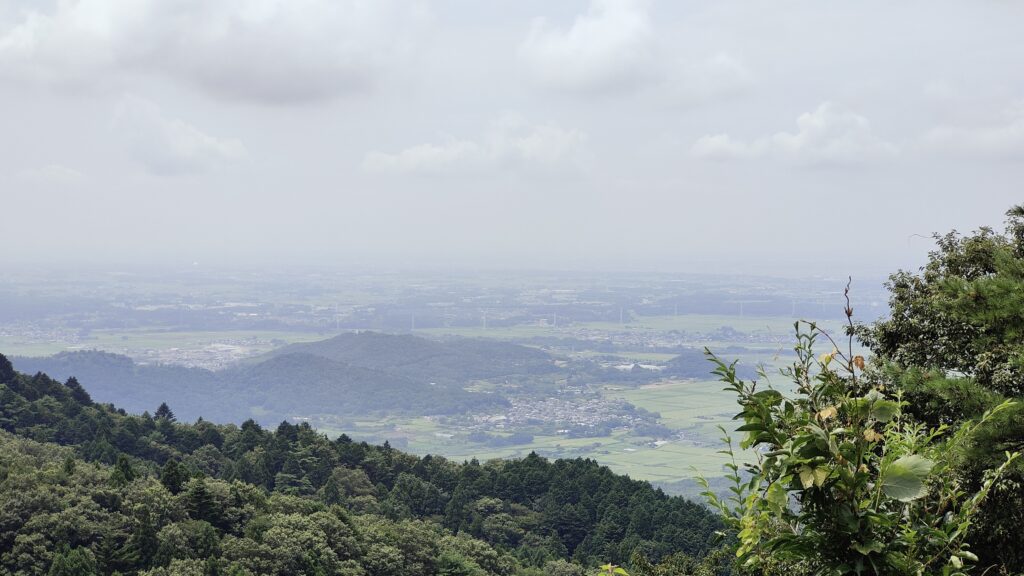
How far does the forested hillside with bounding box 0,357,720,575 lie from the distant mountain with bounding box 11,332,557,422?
307ft

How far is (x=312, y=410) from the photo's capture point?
142375mm

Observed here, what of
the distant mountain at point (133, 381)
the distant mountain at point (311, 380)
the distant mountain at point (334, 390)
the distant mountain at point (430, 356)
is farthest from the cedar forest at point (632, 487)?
the distant mountain at point (430, 356)

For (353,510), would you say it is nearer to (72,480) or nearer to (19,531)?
(72,480)

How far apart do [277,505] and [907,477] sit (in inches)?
1115

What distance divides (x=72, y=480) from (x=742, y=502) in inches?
1075

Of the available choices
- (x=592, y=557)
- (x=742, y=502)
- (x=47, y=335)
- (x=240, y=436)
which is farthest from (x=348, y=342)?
(x=742, y=502)

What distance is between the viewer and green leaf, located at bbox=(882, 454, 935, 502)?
8.05 feet

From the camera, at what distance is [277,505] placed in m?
28.5

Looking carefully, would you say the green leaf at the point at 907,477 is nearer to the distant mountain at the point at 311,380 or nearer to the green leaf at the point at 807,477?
the green leaf at the point at 807,477

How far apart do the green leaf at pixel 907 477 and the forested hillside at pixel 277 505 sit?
74.8ft

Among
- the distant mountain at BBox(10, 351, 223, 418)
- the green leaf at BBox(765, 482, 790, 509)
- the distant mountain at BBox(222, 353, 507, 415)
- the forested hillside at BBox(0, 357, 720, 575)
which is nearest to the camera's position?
the green leaf at BBox(765, 482, 790, 509)

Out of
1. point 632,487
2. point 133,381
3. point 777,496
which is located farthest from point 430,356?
point 777,496

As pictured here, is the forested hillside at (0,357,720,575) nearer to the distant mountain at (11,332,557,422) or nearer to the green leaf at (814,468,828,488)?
the green leaf at (814,468,828,488)

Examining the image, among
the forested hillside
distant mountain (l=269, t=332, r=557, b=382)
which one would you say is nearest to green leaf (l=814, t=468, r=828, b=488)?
the forested hillside
